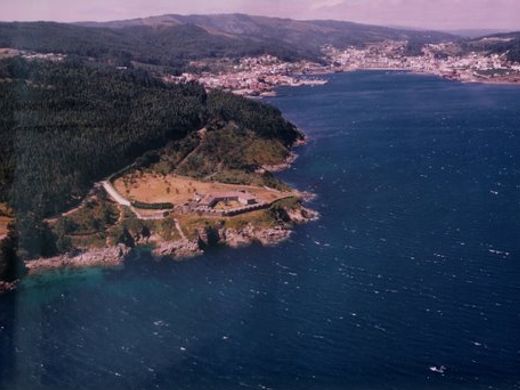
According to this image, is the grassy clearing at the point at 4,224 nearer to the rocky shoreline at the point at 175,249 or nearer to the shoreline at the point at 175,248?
the shoreline at the point at 175,248

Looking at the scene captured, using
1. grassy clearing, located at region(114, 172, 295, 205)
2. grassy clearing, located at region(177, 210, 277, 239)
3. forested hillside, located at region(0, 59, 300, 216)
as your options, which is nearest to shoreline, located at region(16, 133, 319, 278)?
grassy clearing, located at region(177, 210, 277, 239)

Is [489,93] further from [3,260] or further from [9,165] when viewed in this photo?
[3,260]

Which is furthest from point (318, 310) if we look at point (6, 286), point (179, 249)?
point (6, 286)

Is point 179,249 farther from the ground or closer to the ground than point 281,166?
closer to the ground

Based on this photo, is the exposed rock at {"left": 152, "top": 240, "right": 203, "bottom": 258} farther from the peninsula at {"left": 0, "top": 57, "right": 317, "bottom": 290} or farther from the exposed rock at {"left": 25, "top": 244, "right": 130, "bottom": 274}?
the exposed rock at {"left": 25, "top": 244, "right": 130, "bottom": 274}

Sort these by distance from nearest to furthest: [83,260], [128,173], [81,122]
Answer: [83,260], [128,173], [81,122]

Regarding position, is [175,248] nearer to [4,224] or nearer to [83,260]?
[83,260]

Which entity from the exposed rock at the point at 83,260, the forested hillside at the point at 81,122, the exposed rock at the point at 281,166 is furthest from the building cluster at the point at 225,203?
the exposed rock at the point at 281,166
